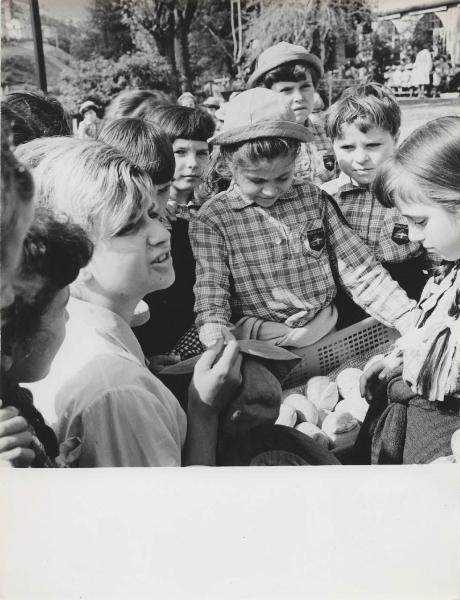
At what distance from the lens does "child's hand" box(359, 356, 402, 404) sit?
120 inches

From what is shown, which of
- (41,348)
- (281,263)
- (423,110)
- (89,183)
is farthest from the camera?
(281,263)

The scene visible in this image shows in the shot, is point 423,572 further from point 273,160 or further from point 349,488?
point 273,160

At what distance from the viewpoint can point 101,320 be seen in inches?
111

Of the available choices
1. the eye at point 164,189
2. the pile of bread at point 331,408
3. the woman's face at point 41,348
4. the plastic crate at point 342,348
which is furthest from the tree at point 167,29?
the pile of bread at point 331,408

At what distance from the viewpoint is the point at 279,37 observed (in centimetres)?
294

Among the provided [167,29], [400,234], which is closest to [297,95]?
[167,29]

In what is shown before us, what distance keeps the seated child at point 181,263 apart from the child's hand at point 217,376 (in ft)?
0.32

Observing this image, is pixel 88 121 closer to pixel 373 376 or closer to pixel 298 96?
pixel 298 96

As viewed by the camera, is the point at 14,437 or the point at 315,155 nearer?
the point at 14,437

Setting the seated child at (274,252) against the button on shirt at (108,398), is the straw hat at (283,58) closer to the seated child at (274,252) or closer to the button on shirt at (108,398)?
the seated child at (274,252)

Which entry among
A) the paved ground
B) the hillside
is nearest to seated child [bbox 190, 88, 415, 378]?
the paved ground

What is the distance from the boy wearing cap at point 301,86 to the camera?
9.66ft

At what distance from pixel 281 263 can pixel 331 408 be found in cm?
59

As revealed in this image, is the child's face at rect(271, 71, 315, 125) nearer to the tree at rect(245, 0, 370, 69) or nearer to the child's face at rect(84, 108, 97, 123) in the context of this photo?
the tree at rect(245, 0, 370, 69)
